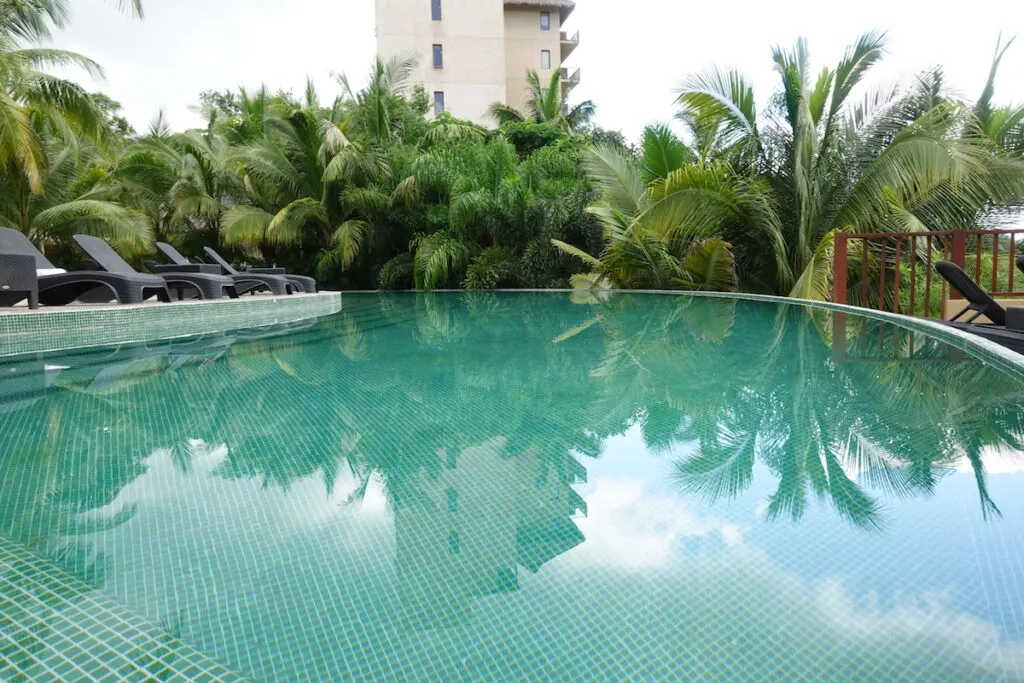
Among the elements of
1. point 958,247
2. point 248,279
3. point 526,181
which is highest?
point 526,181

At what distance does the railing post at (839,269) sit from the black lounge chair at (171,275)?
8.03m

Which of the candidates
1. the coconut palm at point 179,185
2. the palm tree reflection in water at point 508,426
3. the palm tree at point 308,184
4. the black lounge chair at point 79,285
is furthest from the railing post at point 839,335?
the coconut palm at point 179,185

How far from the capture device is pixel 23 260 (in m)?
6.32

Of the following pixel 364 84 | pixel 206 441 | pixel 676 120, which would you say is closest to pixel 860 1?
pixel 676 120

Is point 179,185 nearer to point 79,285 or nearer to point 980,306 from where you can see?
point 79,285

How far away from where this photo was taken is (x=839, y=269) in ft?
28.0

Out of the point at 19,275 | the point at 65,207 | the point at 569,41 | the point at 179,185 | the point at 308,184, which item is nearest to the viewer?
the point at 19,275

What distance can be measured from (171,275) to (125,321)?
195 centimetres

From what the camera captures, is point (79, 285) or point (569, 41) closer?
point (79, 285)

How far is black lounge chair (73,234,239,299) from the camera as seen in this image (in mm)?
8500

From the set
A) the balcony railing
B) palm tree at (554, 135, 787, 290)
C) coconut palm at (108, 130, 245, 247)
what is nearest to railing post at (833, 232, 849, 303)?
palm tree at (554, 135, 787, 290)

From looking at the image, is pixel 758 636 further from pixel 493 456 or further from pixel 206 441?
Result: pixel 206 441

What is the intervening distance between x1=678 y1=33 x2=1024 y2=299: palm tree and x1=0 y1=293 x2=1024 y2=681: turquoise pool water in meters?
6.01

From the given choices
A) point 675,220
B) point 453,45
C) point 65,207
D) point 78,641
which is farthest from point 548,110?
point 78,641
